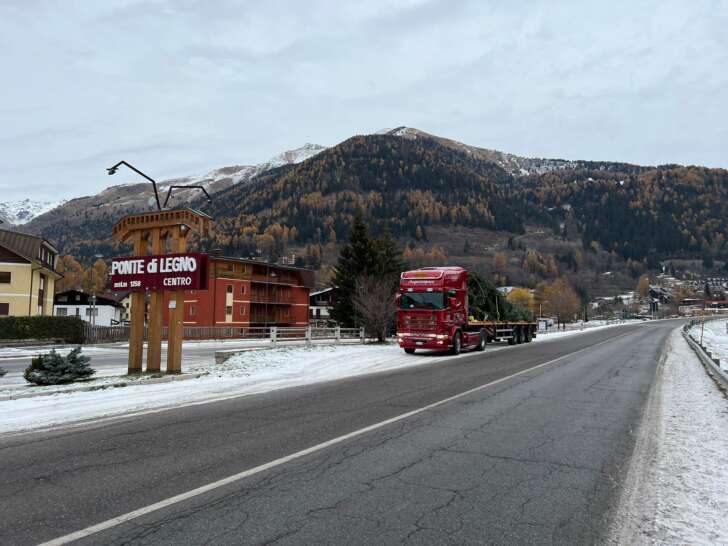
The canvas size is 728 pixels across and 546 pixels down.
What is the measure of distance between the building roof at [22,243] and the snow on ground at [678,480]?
5173cm

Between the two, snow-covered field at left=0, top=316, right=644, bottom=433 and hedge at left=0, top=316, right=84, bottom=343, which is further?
hedge at left=0, top=316, right=84, bottom=343

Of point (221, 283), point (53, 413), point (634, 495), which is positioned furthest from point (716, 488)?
point (221, 283)

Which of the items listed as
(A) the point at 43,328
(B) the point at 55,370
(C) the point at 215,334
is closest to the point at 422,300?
(B) the point at 55,370

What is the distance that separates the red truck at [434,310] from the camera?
2411 centimetres

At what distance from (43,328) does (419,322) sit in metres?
25.3

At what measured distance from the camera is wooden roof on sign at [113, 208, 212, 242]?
14.9 meters

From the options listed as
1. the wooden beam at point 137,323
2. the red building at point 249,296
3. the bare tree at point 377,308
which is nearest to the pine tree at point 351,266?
the bare tree at point 377,308

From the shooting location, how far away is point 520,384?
14.0 metres

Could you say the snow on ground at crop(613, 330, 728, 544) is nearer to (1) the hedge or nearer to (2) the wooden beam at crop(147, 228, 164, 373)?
(2) the wooden beam at crop(147, 228, 164, 373)

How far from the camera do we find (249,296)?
63781 millimetres

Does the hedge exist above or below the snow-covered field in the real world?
above

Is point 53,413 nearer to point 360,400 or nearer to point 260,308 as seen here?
point 360,400

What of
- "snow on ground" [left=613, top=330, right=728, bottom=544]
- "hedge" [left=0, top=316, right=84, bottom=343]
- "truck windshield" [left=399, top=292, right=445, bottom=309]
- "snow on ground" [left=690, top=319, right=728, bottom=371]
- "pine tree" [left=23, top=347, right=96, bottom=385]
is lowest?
"snow on ground" [left=690, top=319, right=728, bottom=371]

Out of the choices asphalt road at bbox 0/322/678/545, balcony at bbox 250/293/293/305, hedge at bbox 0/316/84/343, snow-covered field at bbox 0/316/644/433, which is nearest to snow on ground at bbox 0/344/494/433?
→ snow-covered field at bbox 0/316/644/433
